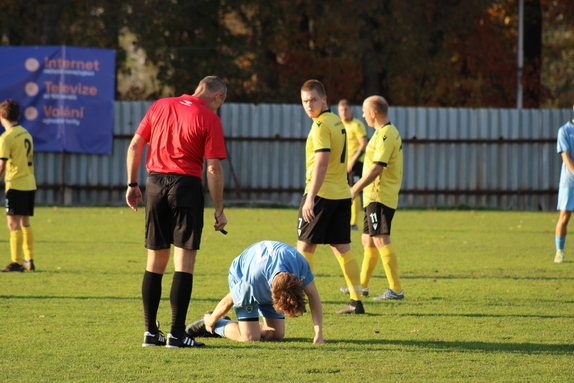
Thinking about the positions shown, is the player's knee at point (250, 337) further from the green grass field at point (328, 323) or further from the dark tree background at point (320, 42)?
the dark tree background at point (320, 42)

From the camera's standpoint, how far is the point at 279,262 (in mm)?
5613

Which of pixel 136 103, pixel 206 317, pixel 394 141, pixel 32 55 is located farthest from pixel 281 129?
pixel 206 317

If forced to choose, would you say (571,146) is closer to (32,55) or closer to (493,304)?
(493,304)

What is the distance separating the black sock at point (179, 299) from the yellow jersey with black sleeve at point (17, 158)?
4552 millimetres

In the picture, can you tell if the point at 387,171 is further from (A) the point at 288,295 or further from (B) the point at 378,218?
(A) the point at 288,295

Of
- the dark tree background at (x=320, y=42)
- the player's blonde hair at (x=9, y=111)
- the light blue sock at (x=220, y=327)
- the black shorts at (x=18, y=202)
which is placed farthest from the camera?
the dark tree background at (x=320, y=42)

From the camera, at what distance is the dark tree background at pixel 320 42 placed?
26562 millimetres

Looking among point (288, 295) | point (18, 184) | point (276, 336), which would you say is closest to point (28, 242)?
point (18, 184)

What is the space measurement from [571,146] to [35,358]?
26.0ft

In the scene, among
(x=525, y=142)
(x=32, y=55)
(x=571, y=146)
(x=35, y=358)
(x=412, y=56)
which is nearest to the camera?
(x=35, y=358)

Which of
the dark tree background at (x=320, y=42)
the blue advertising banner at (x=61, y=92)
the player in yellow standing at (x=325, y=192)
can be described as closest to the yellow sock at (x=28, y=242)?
the player in yellow standing at (x=325, y=192)

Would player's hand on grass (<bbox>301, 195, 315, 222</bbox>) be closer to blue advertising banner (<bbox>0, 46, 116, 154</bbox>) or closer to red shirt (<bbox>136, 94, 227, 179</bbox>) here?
red shirt (<bbox>136, 94, 227, 179</bbox>)

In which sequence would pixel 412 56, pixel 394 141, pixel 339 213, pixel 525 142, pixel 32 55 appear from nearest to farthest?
1. pixel 339 213
2. pixel 394 141
3. pixel 32 55
4. pixel 525 142
5. pixel 412 56

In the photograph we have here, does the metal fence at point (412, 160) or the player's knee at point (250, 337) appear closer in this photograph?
the player's knee at point (250, 337)
